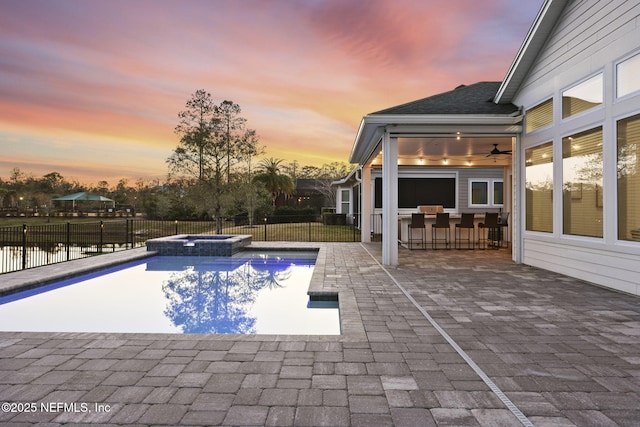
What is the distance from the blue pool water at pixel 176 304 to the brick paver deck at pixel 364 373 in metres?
1.02

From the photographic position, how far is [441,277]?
5926 millimetres

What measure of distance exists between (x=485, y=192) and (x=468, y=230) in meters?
3.94

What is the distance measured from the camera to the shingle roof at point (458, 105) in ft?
22.7

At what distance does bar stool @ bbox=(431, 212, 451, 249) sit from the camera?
9.75 meters

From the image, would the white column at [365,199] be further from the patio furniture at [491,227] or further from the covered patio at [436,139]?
the patio furniture at [491,227]

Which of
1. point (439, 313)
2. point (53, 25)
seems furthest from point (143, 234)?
point (439, 313)

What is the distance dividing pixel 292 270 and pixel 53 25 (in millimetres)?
10006

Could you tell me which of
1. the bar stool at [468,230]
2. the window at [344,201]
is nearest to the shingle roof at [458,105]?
the bar stool at [468,230]

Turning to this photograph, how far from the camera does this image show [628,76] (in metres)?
4.69

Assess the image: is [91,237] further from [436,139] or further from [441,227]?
[436,139]

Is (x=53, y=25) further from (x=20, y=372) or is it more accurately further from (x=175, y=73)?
(x=20, y=372)

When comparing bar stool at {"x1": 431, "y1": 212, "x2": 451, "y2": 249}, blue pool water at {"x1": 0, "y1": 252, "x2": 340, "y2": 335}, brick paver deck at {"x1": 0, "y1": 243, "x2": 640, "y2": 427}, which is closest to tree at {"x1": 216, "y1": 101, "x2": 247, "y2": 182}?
blue pool water at {"x1": 0, "y1": 252, "x2": 340, "y2": 335}

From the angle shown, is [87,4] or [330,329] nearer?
[330,329]

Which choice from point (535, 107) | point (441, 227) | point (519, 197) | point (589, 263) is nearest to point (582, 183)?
point (589, 263)
